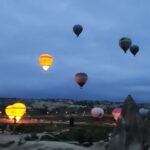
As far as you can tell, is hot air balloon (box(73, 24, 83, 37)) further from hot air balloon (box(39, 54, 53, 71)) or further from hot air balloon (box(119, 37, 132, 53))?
hot air balloon (box(119, 37, 132, 53))

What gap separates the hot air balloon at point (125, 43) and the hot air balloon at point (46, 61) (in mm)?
6105

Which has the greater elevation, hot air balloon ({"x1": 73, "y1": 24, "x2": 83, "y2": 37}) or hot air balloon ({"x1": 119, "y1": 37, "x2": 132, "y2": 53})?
hot air balloon ({"x1": 73, "y1": 24, "x2": 83, "y2": 37})

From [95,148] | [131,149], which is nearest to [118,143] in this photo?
[131,149]

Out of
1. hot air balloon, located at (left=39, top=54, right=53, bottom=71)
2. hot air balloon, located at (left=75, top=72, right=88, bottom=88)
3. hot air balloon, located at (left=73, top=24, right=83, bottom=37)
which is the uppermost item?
hot air balloon, located at (left=73, top=24, right=83, bottom=37)

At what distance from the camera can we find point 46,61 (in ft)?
131

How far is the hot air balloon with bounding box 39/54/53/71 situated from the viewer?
131ft

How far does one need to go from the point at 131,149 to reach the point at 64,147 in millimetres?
2536

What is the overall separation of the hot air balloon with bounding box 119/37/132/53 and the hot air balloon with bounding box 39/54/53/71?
20.0ft

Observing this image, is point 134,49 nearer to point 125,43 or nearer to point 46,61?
point 125,43

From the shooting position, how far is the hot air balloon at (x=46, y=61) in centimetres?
3994

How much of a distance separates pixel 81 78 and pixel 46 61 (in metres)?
3.39

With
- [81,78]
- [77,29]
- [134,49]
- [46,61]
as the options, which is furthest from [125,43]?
[46,61]

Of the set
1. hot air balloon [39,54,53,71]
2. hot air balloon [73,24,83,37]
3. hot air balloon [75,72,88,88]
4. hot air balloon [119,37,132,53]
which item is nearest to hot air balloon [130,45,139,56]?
hot air balloon [119,37,132,53]

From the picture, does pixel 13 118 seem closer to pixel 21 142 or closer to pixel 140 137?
pixel 21 142
